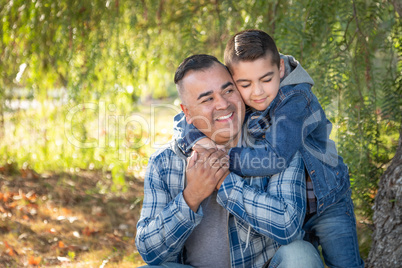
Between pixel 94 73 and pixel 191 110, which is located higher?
pixel 94 73

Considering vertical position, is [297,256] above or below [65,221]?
above

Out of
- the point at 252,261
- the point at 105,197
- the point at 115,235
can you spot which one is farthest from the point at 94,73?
the point at 252,261

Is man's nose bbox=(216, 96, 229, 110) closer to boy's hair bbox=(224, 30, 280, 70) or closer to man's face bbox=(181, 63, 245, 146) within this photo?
man's face bbox=(181, 63, 245, 146)

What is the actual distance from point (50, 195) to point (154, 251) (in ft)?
9.93

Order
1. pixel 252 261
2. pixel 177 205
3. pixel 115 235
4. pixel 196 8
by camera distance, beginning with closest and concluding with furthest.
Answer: pixel 177 205 → pixel 252 261 → pixel 196 8 → pixel 115 235

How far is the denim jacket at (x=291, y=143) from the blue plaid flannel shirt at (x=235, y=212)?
0.06 m

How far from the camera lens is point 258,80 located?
1.96 metres

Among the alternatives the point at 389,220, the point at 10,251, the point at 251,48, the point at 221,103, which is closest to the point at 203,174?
the point at 221,103

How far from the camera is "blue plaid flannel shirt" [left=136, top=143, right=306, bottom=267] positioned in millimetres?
1668

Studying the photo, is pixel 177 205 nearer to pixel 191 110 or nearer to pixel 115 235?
pixel 191 110

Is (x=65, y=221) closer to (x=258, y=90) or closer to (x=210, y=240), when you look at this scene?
(x=210, y=240)

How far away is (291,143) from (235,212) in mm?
381

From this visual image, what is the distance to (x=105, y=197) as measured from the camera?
4.54m

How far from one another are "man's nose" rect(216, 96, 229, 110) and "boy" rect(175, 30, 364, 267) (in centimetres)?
12
